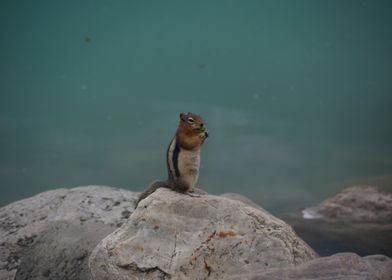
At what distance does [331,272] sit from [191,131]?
364cm

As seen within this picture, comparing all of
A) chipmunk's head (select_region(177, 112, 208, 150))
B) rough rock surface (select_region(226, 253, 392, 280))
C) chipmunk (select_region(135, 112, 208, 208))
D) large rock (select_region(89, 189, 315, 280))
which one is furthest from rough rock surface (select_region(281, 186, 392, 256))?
rough rock surface (select_region(226, 253, 392, 280))

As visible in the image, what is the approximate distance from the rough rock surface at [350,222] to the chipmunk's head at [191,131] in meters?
8.02

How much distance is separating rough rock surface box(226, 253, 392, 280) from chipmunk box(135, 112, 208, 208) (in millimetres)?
2999

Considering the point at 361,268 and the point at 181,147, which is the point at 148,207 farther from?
the point at 361,268

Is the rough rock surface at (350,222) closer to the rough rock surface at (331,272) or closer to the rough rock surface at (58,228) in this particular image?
the rough rock surface at (58,228)

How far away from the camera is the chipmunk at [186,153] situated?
803cm

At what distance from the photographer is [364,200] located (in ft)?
68.8

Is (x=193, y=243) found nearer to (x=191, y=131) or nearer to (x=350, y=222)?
(x=191, y=131)

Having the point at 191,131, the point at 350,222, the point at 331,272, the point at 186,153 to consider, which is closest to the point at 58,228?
the point at 186,153

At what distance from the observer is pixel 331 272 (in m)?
5.47

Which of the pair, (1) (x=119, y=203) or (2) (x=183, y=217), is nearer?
(2) (x=183, y=217)

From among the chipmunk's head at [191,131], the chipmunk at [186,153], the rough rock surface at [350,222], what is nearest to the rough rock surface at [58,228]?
the chipmunk at [186,153]

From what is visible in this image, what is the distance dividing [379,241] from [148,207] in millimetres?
11064

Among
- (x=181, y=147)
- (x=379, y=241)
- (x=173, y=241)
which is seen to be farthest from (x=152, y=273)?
(x=379, y=241)
